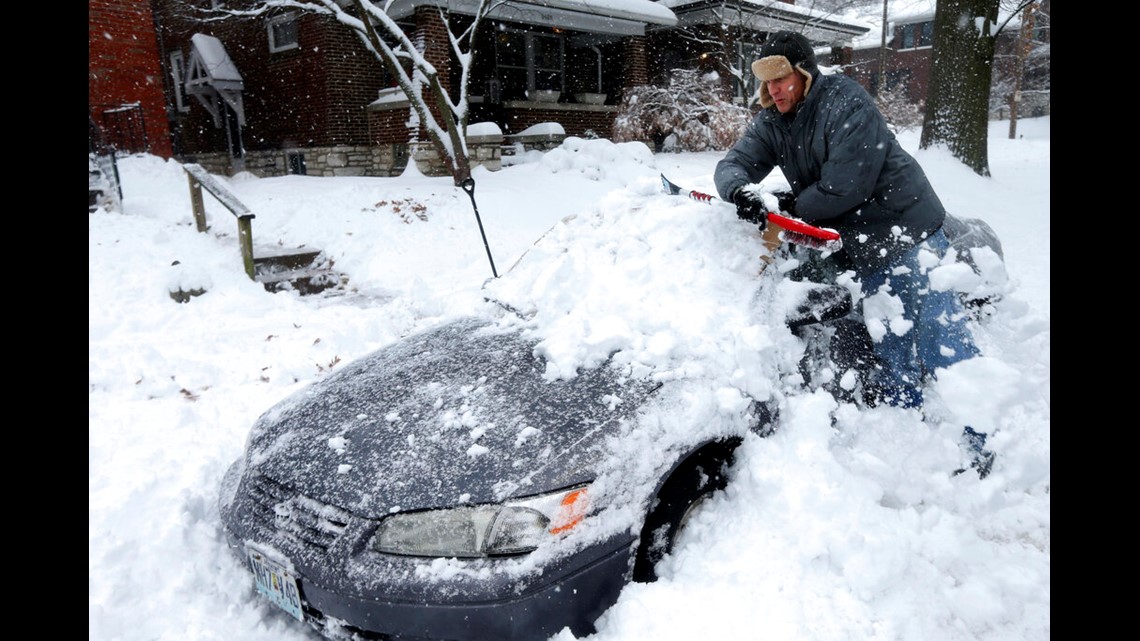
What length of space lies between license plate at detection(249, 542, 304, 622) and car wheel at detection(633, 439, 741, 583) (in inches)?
44.5

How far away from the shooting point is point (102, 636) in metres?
2.56

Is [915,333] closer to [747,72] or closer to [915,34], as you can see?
[747,72]

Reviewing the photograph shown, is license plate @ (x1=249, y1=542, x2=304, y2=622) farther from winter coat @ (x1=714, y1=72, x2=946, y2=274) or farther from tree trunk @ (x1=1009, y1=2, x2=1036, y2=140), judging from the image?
tree trunk @ (x1=1009, y1=2, x2=1036, y2=140)

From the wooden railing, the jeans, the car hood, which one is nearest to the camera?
the car hood

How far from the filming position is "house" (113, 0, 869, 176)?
15227mm

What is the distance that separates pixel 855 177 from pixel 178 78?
21.6 metres

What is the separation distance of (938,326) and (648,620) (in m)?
1.99

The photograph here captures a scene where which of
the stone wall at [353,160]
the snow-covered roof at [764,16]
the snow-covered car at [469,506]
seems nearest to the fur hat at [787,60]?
the snow-covered car at [469,506]

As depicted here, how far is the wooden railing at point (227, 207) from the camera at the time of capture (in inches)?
307

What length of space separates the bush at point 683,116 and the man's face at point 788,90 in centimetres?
1364

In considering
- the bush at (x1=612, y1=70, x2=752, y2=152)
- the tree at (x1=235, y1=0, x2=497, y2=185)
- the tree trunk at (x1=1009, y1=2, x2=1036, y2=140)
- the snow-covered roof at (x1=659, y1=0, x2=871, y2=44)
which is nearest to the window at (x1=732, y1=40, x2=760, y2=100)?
the snow-covered roof at (x1=659, y1=0, x2=871, y2=44)

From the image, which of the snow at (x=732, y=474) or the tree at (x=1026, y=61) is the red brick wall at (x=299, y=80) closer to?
the snow at (x=732, y=474)

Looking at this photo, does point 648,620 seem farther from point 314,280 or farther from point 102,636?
point 314,280
